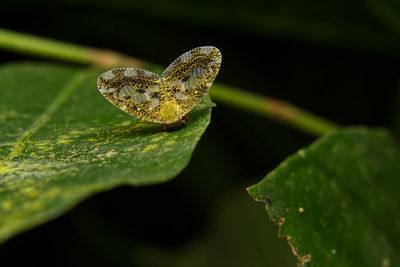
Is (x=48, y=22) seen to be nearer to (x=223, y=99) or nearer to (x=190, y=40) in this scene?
(x=190, y=40)

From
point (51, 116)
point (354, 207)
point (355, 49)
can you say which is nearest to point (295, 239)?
point (354, 207)

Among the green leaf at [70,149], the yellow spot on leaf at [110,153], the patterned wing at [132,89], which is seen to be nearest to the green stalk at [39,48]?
the green leaf at [70,149]

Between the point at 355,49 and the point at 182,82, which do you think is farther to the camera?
the point at 355,49

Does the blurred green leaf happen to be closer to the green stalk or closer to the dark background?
the dark background

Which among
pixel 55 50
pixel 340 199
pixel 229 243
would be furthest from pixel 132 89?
pixel 229 243

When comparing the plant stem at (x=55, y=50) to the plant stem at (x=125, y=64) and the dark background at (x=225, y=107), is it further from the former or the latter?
the dark background at (x=225, y=107)

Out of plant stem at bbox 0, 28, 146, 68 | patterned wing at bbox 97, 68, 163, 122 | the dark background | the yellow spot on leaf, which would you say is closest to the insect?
patterned wing at bbox 97, 68, 163, 122
